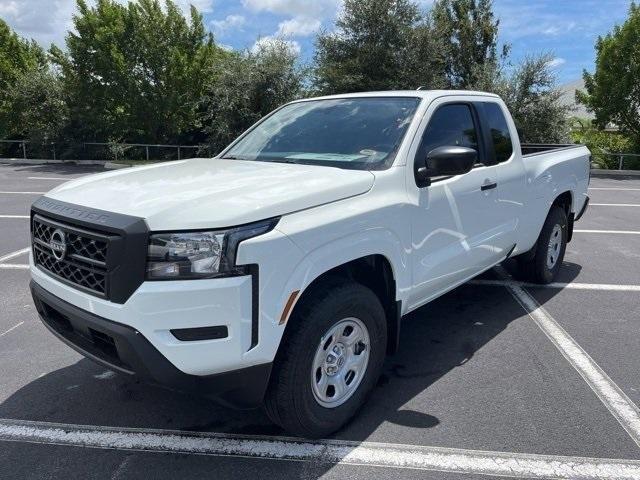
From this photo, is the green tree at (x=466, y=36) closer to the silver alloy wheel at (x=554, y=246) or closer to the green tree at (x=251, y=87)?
the green tree at (x=251, y=87)

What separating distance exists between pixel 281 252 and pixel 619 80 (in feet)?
76.8

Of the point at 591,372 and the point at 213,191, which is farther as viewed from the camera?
the point at 591,372

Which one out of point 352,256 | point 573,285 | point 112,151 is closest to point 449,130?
point 352,256

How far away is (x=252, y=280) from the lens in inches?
95.7

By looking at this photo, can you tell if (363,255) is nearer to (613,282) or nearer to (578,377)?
(578,377)

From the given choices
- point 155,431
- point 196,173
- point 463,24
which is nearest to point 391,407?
Result: point 155,431

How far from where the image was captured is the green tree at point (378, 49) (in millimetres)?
21266

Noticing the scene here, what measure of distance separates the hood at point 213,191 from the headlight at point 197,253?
0.05m

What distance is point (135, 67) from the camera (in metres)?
22.7

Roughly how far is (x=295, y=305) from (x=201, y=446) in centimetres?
101

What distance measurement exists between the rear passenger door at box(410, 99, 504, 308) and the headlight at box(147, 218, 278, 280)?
1.43 metres

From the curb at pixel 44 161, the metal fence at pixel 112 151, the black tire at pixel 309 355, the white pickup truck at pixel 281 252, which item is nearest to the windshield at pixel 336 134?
the white pickup truck at pixel 281 252

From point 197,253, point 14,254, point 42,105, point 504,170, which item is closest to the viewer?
point 197,253

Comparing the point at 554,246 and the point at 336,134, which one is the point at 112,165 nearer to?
the point at 554,246
